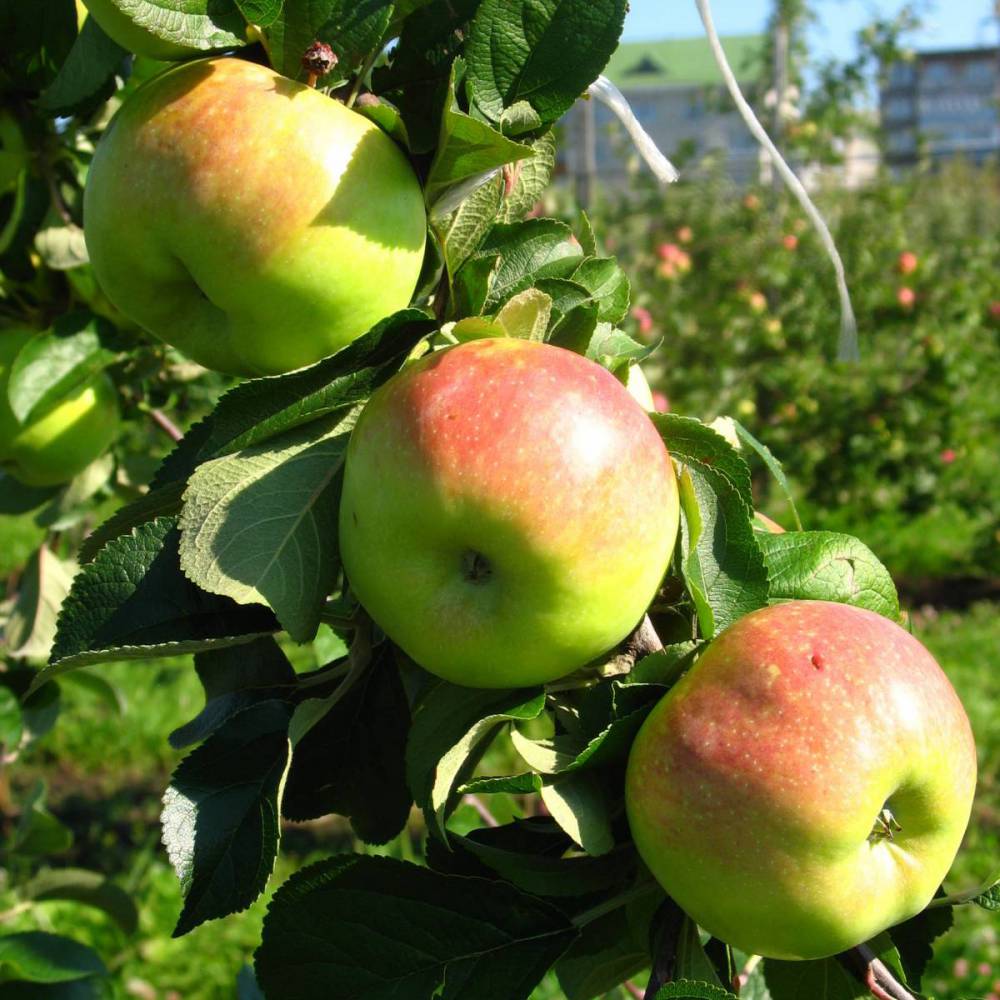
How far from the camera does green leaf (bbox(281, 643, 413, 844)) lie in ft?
2.44

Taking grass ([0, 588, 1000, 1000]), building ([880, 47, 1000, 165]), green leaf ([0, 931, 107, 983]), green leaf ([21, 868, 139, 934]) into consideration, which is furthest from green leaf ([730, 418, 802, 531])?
building ([880, 47, 1000, 165])

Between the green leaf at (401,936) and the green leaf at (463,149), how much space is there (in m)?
0.39

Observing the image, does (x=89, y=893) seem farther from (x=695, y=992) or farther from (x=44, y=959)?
(x=695, y=992)

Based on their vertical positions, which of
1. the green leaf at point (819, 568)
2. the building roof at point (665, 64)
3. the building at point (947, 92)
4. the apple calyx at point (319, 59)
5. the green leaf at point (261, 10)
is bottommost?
the building at point (947, 92)

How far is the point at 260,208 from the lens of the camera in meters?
0.61

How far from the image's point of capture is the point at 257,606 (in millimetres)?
669

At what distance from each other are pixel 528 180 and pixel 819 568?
311 millimetres

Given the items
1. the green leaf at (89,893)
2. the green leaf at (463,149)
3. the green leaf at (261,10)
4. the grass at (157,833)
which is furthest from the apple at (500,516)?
the grass at (157,833)

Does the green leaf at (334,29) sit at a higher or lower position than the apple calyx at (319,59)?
higher

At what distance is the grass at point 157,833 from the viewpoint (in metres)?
2.43

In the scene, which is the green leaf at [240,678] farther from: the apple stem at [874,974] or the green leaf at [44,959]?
the green leaf at [44,959]

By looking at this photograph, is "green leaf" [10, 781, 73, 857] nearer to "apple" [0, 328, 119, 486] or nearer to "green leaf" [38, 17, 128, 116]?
"apple" [0, 328, 119, 486]

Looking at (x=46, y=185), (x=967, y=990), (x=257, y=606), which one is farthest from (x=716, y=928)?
(x=967, y=990)

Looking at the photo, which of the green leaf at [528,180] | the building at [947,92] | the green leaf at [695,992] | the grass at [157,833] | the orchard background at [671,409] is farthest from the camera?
the building at [947,92]
